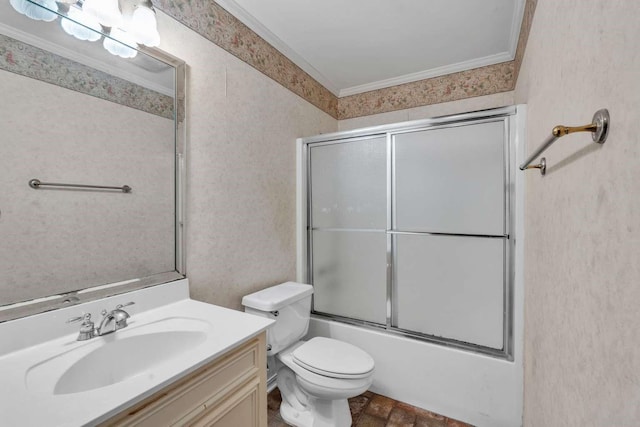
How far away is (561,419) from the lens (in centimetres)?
82

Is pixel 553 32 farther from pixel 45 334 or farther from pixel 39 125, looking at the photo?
pixel 45 334

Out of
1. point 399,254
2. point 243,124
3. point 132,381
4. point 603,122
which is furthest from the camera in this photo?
point 399,254

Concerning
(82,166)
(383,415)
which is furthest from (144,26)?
(383,415)

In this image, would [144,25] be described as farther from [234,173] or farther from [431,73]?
[431,73]

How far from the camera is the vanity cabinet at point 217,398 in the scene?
76cm

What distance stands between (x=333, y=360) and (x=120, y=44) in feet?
5.82

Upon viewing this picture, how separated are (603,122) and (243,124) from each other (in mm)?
1635

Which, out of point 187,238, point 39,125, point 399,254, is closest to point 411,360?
point 399,254

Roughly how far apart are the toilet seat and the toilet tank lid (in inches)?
11.1

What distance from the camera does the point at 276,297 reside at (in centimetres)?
173

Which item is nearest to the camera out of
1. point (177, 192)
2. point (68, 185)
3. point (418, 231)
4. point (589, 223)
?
point (589, 223)

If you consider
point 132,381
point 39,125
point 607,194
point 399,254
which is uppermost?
point 39,125

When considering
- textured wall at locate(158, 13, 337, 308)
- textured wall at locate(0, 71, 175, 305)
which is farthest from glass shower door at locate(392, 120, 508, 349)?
textured wall at locate(0, 71, 175, 305)

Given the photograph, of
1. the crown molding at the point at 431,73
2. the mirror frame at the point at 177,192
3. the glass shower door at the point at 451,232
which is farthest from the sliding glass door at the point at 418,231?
the mirror frame at the point at 177,192
